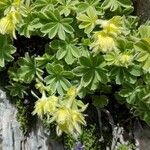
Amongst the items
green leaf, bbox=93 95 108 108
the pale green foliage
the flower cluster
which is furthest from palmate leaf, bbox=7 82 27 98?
green leaf, bbox=93 95 108 108

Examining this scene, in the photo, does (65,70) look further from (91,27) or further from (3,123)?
(3,123)

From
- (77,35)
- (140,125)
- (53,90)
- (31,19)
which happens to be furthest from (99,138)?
(31,19)

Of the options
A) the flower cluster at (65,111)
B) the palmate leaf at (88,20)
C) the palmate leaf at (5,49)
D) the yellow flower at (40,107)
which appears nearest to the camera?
the flower cluster at (65,111)

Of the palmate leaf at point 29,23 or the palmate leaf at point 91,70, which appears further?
the palmate leaf at point 29,23

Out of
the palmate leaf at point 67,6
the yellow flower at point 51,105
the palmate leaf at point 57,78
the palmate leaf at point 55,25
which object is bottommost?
the palmate leaf at point 57,78

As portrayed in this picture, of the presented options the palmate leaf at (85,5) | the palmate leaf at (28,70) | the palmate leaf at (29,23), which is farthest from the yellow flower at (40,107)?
the palmate leaf at (85,5)

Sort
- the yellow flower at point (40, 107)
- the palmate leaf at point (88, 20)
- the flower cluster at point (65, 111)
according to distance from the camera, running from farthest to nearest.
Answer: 1. the palmate leaf at point (88, 20)
2. the yellow flower at point (40, 107)
3. the flower cluster at point (65, 111)

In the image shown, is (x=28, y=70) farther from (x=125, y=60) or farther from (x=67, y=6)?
(x=125, y=60)

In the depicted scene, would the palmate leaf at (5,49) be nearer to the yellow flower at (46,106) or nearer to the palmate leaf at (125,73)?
the yellow flower at (46,106)

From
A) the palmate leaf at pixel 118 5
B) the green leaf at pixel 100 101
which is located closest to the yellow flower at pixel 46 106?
the green leaf at pixel 100 101

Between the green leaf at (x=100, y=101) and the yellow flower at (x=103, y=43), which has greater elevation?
the yellow flower at (x=103, y=43)
